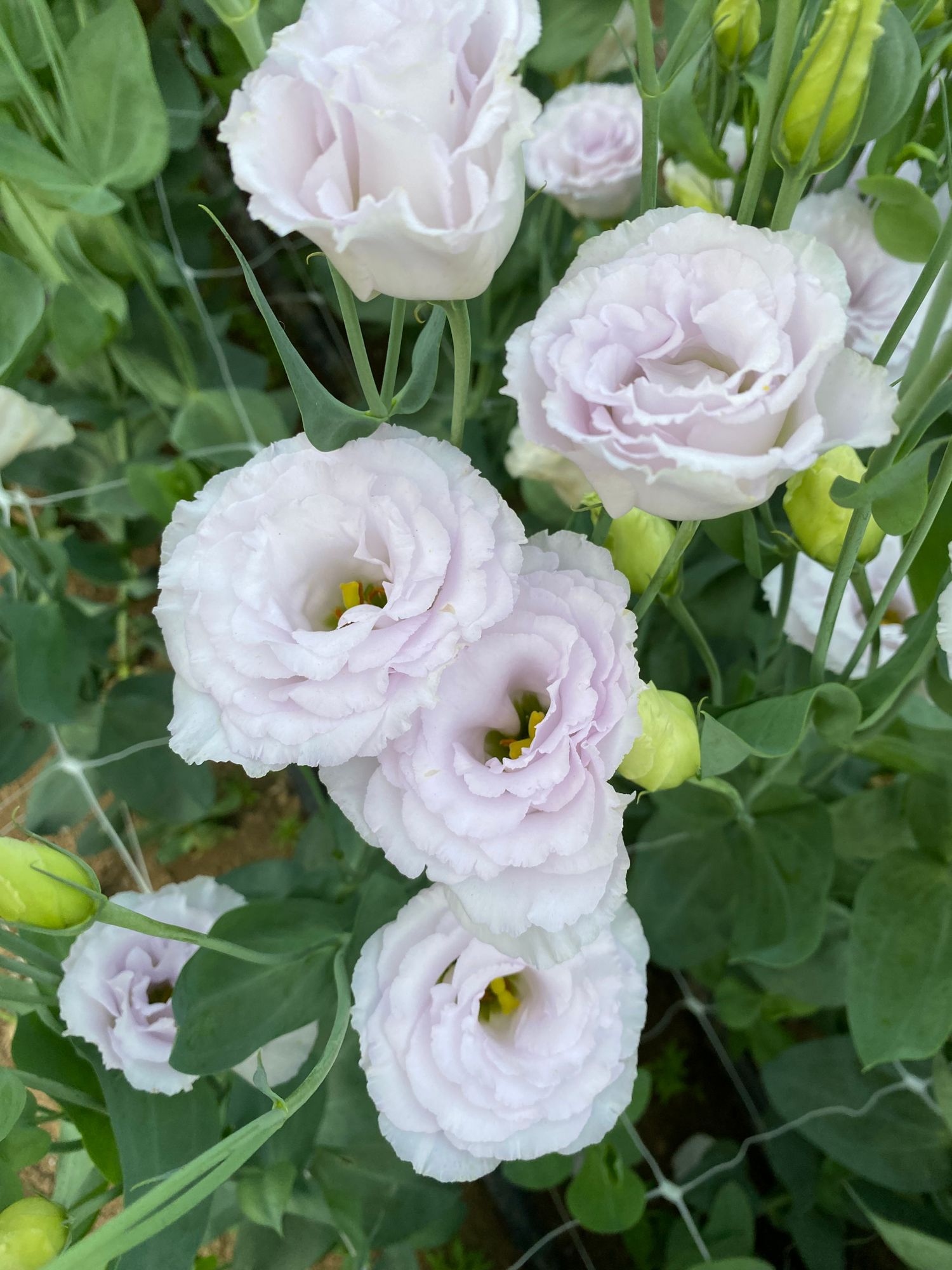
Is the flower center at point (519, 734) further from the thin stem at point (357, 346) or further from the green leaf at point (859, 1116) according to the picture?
the green leaf at point (859, 1116)

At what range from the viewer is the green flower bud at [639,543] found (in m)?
0.31

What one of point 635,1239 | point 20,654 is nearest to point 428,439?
point 20,654

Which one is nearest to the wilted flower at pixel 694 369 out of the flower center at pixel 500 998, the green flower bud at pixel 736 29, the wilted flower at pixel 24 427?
the green flower bud at pixel 736 29

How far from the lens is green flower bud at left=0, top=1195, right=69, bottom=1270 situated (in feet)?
0.99

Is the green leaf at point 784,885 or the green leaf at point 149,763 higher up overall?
the green leaf at point 784,885

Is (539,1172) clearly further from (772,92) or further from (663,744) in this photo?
(772,92)

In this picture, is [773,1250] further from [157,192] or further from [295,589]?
[157,192]

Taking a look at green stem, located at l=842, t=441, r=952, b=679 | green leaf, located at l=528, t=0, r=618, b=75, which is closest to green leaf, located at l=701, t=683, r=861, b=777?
green stem, located at l=842, t=441, r=952, b=679

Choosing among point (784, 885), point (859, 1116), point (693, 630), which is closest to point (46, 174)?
point (693, 630)

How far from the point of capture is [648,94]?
0.88ft

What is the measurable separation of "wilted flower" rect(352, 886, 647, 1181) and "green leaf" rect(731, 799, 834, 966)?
0.43 feet

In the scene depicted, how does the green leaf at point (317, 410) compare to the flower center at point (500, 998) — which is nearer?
the green leaf at point (317, 410)

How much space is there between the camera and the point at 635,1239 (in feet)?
A: 2.31

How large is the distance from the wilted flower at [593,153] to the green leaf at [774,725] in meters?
0.38
